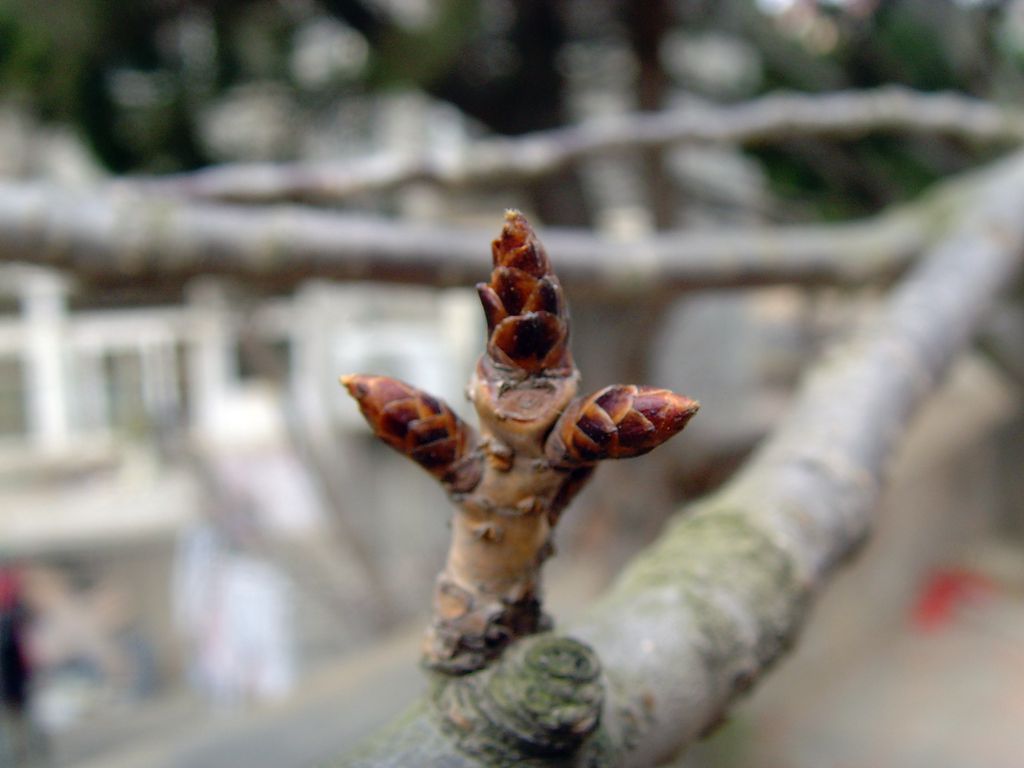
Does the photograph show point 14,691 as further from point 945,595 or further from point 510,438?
point 510,438

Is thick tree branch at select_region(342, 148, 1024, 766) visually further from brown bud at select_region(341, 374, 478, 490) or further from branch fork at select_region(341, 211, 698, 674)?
brown bud at select_region(341, 374, 478, 490)

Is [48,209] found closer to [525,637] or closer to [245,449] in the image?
[525,637]

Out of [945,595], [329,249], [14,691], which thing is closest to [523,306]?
[329,249]

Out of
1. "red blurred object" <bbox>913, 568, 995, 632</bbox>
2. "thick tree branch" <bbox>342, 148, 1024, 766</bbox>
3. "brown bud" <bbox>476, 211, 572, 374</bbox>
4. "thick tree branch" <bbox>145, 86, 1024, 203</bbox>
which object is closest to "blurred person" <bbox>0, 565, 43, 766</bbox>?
"thick tree branch" <bbox>145, 86, 1024, 203</bbox>

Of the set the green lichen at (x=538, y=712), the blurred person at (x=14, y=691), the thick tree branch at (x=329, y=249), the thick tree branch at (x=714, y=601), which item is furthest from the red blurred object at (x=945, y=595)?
the blurred person at (x=14, y=691)

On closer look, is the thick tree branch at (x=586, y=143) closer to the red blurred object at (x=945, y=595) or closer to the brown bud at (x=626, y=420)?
the red blurred object at (x=945, y=595)

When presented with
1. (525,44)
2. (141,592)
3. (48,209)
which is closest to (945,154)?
(525,44)
